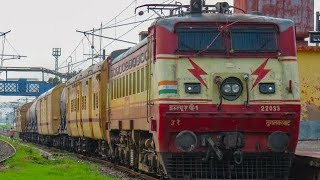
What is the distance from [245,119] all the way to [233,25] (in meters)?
2.01

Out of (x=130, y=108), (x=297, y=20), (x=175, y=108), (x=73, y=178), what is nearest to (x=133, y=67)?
(x=130, y=108)

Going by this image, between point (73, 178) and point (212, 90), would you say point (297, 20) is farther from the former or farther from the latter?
point (212, 90)

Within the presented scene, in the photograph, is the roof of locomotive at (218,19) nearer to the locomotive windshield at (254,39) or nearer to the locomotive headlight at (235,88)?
the locomotive windshield at (254,39)

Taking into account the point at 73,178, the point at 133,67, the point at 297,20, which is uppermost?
the point at 297,20

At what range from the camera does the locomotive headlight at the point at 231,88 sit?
14.4 meters

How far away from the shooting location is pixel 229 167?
14555mm

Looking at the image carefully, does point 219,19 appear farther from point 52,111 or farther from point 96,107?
point 52,111

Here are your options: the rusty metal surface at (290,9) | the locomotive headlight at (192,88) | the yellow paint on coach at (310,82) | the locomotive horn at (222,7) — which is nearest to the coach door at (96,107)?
the yellow paint on coach at (310,82)

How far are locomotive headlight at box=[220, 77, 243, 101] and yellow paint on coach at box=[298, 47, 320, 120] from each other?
14438 mm

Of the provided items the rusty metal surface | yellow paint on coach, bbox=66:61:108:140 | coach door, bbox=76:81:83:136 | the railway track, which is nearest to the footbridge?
the rusty metal surface

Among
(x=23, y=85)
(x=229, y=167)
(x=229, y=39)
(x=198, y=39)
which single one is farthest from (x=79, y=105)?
(x=23, y=85)

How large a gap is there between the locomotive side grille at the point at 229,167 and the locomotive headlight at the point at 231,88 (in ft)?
4.15

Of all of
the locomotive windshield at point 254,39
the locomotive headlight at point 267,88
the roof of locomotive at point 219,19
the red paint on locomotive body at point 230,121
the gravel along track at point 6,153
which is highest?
the roof of locomotive at point 219,19

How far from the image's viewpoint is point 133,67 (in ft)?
61.1
